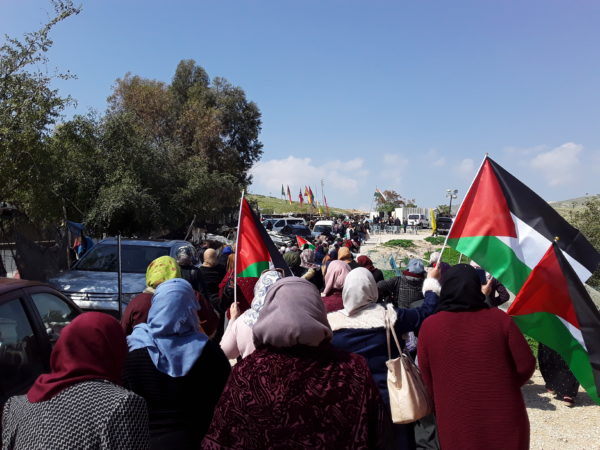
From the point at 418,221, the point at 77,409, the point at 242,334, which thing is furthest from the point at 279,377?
the point at 418,221

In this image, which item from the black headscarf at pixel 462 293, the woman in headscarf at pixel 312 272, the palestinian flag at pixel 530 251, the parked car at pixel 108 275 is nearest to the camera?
the black headscarf at pixel 462 293

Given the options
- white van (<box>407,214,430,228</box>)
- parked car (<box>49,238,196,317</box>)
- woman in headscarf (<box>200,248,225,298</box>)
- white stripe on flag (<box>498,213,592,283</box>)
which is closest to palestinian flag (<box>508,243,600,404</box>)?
white stripe on flag (<box>498,213,592,283</box>)

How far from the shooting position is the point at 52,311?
14.6 feet

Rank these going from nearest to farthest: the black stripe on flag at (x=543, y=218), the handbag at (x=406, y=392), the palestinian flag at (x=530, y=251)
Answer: the handbag at (x=406, y=392), the palestinian flag at (x=530, y=251), the black stripe on flag at (x=543, y=218)

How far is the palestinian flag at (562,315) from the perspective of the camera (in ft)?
13.8

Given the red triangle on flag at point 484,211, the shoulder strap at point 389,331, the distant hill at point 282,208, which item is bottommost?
the shoulder strap at point 389,331

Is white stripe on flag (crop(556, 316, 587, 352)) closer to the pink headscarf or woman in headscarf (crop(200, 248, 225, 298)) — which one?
the pink headscarf

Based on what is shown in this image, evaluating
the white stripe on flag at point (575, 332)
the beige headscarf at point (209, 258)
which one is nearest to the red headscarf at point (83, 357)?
the white stripe on flag at point (575, 332)

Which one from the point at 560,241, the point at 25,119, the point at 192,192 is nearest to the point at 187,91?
the point at 192,192

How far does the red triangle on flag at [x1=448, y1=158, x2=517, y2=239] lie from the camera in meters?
5.56

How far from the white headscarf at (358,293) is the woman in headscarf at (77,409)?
Result: 1.74m

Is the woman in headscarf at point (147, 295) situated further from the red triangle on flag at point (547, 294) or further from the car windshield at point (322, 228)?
the car windshield at point (322, 228)

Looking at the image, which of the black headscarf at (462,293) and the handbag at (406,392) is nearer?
the black headscarf at (462,293)

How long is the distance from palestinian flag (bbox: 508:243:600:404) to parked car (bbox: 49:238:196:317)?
188 inches
